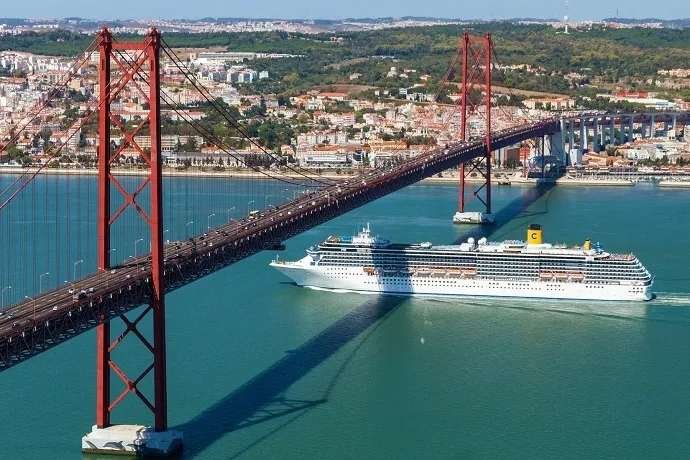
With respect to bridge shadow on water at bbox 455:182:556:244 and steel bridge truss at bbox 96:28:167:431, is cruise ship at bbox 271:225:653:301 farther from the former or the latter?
steel bridge truss at bbox 96:28:167:431

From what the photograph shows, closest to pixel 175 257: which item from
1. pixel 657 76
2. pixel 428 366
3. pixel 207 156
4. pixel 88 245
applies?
pixel 428 366

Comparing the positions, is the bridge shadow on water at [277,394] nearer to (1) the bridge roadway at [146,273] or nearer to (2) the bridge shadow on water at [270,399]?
(2) the bridge shadow on water at [270,399]

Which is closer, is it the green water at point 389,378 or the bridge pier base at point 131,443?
the bridge pier base at point 131,443

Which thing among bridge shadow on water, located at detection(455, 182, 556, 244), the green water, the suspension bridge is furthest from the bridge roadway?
bridge shadow on water, located at detection(455, 182, 556, 244)

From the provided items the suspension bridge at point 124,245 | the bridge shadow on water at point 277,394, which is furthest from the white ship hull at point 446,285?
the bridge shadow on water at point 277,394

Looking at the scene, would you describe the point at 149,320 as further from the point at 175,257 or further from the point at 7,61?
the point at 7,61
